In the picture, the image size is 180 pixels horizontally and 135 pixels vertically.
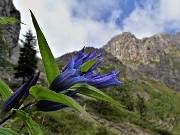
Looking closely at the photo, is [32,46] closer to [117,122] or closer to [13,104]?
[117,122]

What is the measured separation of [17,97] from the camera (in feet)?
3.01

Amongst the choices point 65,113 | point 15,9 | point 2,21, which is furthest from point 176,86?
point 2,21

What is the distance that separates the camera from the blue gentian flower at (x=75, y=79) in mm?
945

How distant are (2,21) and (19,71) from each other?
4809cm

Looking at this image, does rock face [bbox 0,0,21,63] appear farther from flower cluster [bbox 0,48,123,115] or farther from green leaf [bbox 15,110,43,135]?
green leaf [bbox 15,110,43,135]

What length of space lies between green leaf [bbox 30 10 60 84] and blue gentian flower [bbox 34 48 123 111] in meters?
0.02

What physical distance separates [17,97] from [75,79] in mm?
173

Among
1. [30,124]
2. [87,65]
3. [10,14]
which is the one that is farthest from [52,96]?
[10,14]

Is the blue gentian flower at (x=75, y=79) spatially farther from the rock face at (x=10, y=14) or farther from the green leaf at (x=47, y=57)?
the rock face at (x=10, y=14)

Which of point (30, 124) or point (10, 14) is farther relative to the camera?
point (10, 14)

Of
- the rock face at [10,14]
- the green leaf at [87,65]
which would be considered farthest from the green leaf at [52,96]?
the rock face at [10,14]

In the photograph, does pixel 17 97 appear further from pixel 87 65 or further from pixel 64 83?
pixel 87 65

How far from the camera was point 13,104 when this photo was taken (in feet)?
3.00

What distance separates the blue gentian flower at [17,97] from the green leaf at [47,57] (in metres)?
0.05
